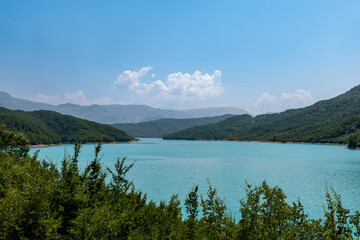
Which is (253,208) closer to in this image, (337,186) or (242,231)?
(242,231)

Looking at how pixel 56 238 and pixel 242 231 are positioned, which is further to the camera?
pixel 242 231

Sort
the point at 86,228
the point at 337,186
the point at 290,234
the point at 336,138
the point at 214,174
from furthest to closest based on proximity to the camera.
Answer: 1. the point at 336,138
2. the point at 214,174
3. the point at 337,186
4. the point at 290,234
5. the point at 86,228

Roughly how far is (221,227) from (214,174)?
52275 mm

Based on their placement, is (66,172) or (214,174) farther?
(214,174)

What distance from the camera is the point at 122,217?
1327 cm

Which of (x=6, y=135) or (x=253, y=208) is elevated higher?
(x=6, y=135)

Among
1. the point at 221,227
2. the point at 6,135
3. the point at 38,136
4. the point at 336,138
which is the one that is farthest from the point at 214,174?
the point at 336,138

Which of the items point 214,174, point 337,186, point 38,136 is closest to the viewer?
point 337,186

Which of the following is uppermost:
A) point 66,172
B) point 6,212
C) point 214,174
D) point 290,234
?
point 66,172

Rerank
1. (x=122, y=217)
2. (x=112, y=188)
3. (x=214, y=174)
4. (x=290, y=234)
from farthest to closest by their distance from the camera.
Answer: (x=214, y=174), (x=112, y=188), (x=122, y=217), (x=290, y=234)

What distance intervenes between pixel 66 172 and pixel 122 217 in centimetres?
491

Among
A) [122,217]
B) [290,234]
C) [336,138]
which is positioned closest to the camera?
[290,234]

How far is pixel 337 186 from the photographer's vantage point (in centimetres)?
5075

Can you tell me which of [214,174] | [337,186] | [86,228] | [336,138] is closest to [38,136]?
[214,174]
